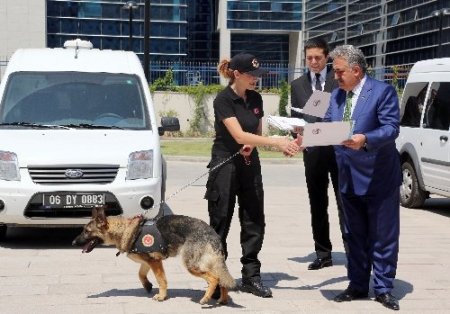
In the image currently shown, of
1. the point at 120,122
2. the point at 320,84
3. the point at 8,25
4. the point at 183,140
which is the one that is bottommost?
the point at 183,140

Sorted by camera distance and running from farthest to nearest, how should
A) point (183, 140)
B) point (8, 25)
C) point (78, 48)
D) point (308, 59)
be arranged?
point (8, 25) < point (183, 140) < point (78, 48) < point (308, 59)

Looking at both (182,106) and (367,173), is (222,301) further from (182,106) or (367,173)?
(182,106)

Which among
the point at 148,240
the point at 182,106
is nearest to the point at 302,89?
the point at 148,240

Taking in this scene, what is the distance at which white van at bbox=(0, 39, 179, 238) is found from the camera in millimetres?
7062

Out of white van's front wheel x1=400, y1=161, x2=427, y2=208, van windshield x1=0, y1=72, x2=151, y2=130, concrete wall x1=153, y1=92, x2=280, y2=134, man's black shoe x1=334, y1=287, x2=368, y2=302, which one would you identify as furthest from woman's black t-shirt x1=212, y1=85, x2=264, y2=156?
concrete wall x1=153, y1=92, x2=280, y2=134

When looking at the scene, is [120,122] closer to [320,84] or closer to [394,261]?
[320,84]

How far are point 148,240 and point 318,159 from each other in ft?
6.66

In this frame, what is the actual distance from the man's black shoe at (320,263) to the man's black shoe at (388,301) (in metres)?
1.24

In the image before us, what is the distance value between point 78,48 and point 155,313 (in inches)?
193

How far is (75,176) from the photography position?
7109 millimetres

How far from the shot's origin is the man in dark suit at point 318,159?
6.45m

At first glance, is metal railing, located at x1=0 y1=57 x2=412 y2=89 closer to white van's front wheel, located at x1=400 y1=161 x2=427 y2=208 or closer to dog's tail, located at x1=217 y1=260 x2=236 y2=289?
white van's front wheel, located at x1=400 y1=161 x2=427 y2=208

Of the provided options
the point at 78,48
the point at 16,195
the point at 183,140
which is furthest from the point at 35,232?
the point at 183,140

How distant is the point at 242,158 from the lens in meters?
5.57
